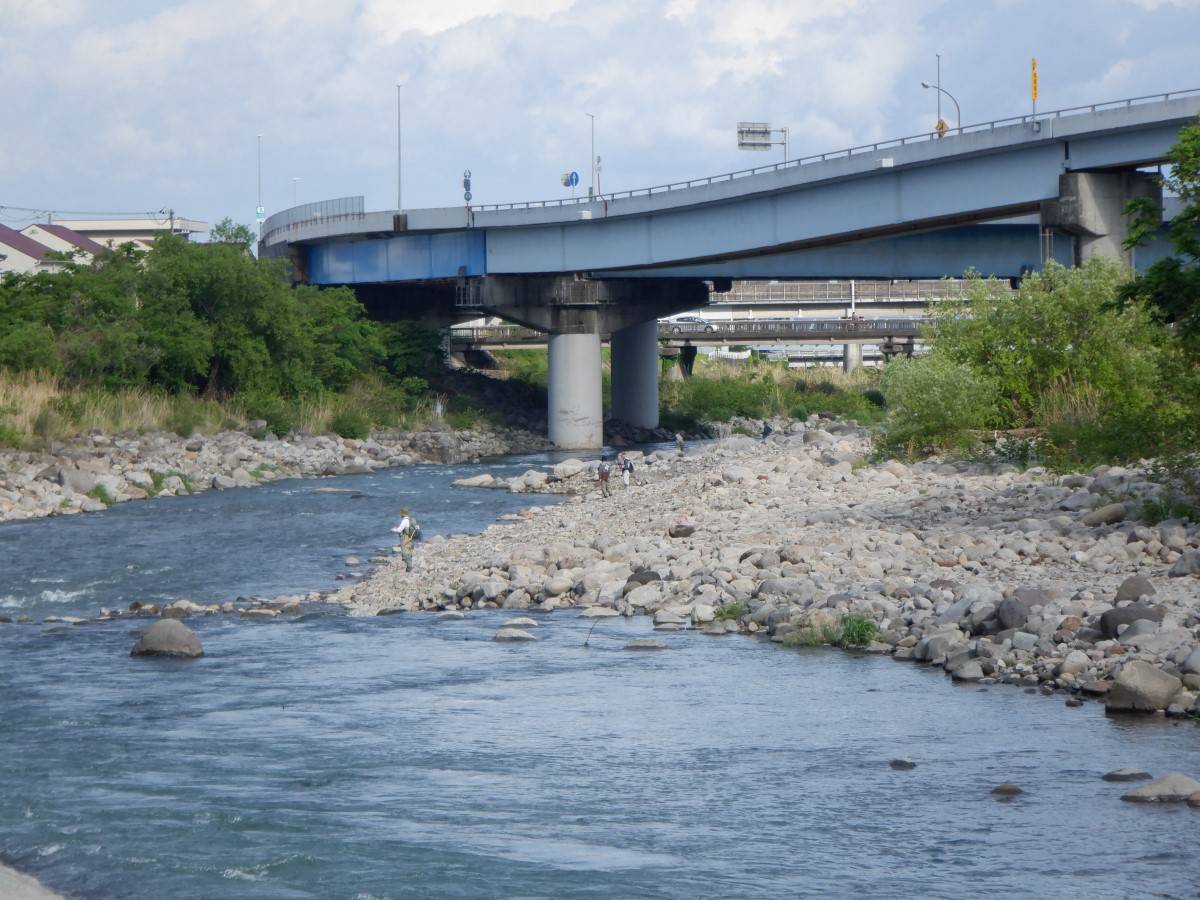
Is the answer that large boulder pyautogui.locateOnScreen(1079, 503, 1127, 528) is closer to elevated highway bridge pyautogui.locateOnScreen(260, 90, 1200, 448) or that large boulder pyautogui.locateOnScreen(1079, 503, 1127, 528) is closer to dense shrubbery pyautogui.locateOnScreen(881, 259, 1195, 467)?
dense shrubbery pyautogui.locateOnScreen(881, 259, 1195, 467)

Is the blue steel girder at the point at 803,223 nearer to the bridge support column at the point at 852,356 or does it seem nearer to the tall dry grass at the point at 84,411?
the tall dry grass at the point at 84,411

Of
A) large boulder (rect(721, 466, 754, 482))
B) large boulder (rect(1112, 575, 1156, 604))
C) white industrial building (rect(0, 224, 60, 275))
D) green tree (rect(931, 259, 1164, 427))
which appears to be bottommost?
large boulder (rect(1112, 575, 1156, 604))

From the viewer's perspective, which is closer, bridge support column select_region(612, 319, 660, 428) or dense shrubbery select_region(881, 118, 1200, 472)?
dense shrubbery select_region(881, 118, 1200, 472)

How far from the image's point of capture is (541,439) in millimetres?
67562

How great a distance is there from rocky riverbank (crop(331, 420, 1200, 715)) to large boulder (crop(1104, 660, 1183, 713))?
0.07 ft

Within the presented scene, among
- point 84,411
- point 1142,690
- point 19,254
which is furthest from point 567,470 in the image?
point 19,254

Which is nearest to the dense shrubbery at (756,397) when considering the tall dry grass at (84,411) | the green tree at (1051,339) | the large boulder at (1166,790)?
the tall dry grass at (84,411)

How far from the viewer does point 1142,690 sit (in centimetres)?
1612

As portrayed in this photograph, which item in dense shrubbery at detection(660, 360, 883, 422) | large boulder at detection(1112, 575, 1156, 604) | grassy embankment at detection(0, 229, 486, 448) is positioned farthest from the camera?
dense shrubbery at detection(660, 360, 883, 422)

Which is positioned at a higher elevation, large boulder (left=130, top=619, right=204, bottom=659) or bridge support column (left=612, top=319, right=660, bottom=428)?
bridge support column (left=612, top=319, right=660, bottom=428)

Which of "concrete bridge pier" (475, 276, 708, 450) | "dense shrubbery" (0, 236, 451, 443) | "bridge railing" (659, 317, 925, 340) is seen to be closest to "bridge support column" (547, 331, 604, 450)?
"concrete bridge pier" (475, 276, 708, 450)

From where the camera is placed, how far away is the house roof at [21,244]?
103250mm

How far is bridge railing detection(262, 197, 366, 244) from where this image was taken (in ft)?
225

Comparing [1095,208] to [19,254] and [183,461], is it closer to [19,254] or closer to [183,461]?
[183,461]
